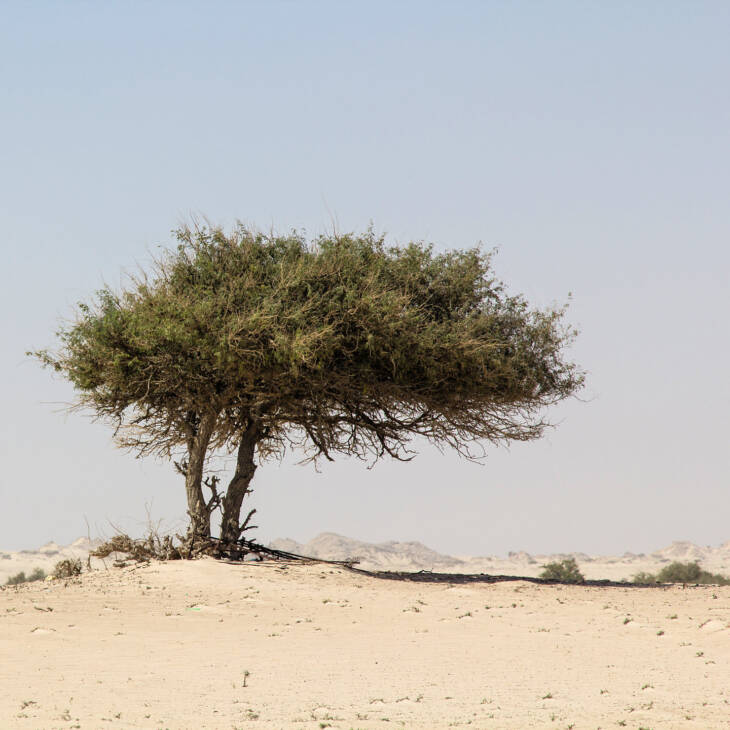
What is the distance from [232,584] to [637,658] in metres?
9.12

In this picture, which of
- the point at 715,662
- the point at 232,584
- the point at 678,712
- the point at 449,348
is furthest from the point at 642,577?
A: the point at 678,712

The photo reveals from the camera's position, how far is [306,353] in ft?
70.6

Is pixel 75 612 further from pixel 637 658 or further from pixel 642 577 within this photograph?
pixel 642 577

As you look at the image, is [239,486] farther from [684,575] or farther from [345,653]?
[684,575]

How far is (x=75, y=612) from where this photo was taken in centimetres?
1864

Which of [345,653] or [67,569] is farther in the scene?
[67,569]

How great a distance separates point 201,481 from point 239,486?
0.98 meters

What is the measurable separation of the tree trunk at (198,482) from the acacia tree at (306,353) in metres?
0.03

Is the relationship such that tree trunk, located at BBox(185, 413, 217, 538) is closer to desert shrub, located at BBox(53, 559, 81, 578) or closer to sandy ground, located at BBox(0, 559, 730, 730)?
sandy ground, located at BBox(0, 559, 730, 730)

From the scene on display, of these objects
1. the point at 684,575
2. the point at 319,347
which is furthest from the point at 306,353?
the point at 684,575

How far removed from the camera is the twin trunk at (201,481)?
965 inches

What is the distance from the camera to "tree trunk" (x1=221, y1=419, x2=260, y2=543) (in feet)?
82.3

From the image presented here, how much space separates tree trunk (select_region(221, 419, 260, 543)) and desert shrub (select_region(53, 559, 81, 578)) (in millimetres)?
3536

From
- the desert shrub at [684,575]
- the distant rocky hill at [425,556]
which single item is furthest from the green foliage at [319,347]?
the distant rocky hill at [425,556]
